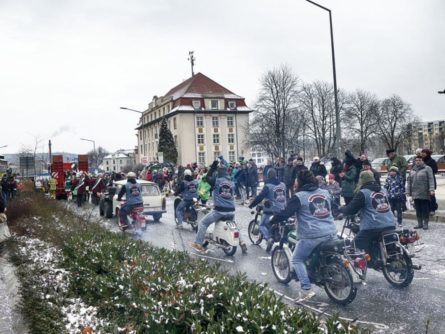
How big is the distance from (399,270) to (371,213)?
35.1 inches

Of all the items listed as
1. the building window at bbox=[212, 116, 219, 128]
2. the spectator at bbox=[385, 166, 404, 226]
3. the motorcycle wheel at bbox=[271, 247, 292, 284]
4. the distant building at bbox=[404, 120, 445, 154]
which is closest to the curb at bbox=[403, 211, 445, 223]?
the spectator at bbox=[385, 166, 404, 226]

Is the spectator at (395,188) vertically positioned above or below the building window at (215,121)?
below

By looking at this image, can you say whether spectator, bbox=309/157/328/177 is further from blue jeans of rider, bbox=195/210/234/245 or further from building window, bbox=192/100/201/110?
building window, bbox=192/100/201/110

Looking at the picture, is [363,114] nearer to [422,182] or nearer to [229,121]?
[229,121]

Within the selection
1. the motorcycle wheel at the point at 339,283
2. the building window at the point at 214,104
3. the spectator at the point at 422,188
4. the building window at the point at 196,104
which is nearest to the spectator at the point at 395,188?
the spectator at the point at 422,188

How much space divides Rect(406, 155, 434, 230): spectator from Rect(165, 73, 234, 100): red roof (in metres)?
67.8

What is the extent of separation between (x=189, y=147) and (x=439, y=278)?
70.6 metres

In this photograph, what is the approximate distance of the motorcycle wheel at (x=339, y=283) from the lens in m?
6.12

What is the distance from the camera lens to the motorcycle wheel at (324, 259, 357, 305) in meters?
6.12

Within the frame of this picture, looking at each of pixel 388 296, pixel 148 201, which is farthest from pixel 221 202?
pixel 148 201

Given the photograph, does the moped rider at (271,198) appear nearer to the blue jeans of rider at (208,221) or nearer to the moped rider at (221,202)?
the moped rider at (221,202)

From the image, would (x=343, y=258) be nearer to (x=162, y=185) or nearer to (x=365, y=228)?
(x=365, y=228)

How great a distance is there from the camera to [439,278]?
291 inches

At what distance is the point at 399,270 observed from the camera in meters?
6.91
